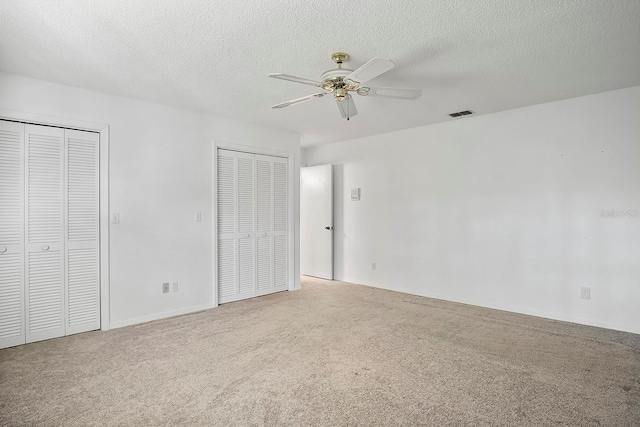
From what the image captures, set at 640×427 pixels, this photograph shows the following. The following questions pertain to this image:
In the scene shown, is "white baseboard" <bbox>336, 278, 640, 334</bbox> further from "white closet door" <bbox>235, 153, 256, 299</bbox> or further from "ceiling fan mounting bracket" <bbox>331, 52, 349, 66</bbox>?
"ceiling fan mounting bracket" <bbox>331, 52, 349, 66</bbox>

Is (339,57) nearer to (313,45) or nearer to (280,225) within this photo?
(313,45)

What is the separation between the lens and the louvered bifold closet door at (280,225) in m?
5.17

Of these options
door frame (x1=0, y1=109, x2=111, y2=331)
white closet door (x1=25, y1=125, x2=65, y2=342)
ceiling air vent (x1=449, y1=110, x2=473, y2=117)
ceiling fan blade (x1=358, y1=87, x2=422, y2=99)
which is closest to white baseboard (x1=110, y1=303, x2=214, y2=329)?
door frame (x1=0, y1=109, x2=111, y2=331)

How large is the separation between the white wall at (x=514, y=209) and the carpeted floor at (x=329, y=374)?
487 millimetres

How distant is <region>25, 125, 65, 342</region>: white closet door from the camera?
10.5 feet

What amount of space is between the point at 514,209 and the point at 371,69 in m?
2.93

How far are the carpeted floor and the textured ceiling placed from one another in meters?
2.39

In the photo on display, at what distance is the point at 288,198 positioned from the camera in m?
5.33

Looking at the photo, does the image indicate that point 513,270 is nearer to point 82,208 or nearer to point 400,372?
point 400,372

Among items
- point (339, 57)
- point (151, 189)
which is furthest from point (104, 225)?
point (339, 57)

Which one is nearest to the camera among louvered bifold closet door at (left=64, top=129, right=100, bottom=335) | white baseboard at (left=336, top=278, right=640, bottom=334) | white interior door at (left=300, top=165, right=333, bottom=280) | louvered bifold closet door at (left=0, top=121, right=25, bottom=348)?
louvered bifold closet door at (left=0, top=121, right=25, bottom=348)

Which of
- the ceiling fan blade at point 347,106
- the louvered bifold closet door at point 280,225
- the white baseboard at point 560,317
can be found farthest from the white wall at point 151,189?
the white baseboard at point 560,317

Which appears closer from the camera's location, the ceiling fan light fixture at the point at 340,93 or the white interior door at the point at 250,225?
the ceiling fan light fixture at the point at 340,93

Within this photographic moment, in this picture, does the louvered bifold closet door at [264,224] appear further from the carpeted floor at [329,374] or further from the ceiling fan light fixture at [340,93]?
the ceiling fan light fixture at [340,93]
